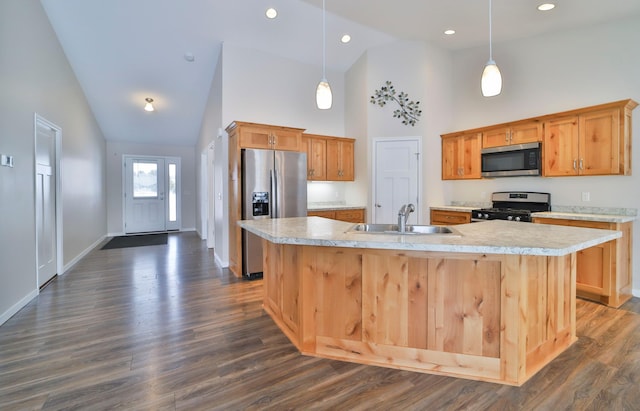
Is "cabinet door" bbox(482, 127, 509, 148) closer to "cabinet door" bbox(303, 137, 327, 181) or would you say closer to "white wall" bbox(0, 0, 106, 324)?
"cabinet door" bbox(303, 137, 327, 181)

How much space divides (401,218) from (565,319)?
1451mm

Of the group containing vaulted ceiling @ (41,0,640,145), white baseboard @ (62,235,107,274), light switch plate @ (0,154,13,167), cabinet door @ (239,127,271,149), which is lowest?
white baseboard @ (62,235,107,274)

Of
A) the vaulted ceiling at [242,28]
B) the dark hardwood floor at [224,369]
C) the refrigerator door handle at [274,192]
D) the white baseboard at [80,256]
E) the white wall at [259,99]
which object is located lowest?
the dark hardwood floor at [224,369]

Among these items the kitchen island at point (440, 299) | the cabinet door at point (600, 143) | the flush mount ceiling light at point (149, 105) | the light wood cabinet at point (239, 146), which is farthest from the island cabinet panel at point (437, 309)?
the flush mount ceiling light at point (149, 105)

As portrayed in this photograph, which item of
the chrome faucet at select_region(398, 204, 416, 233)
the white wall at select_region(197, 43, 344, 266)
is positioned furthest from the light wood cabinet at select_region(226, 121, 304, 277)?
the chrome faucet at select_region(398, 204, 416, 233)

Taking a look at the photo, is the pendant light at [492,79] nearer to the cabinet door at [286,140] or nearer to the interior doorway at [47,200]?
the cabinet door at [286,140]

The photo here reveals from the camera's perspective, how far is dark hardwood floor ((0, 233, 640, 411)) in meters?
1.68

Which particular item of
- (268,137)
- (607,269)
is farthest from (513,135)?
(268,137)

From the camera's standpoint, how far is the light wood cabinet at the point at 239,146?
162 inches

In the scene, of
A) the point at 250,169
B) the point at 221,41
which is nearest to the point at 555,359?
the point at 250,169

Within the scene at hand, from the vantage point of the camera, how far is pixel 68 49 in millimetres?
4516

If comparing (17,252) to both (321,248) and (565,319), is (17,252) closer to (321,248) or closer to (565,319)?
(321,248)

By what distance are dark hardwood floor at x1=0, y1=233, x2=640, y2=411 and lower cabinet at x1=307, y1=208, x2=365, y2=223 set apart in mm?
2162

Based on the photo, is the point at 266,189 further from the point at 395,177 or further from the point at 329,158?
the point at 395,177
